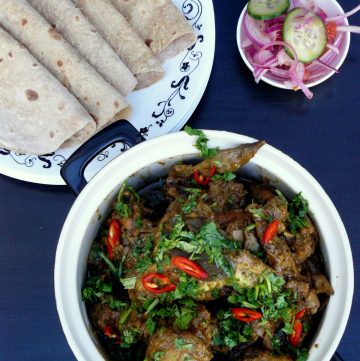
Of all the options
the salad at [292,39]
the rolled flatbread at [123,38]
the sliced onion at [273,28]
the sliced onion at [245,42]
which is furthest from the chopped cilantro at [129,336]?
the sliced onion at [273,28]

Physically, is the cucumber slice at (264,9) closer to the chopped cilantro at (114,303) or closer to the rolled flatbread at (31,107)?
the rolled flatbread at (31,107)

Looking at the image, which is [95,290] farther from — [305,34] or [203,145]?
[305,34]

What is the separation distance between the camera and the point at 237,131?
202cm

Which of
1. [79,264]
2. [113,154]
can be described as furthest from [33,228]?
[79,264]

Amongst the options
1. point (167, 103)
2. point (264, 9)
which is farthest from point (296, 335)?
point (264, 9)

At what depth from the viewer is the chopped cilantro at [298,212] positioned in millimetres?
1478

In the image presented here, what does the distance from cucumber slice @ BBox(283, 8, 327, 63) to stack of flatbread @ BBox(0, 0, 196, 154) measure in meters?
0.38

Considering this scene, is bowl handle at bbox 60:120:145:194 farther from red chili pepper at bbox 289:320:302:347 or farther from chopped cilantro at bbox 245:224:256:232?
red chili pepper at bbox 289:320:302:347

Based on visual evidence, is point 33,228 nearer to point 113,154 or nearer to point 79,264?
point 113,154

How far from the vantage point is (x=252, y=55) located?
2.08 meters

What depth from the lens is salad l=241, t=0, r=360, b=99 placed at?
1968mm

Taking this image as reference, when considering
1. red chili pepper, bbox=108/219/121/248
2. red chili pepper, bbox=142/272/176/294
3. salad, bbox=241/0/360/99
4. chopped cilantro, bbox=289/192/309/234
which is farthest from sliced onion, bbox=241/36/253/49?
red chili pepper, bbox=142/272/176/294

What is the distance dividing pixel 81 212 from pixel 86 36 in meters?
0.76

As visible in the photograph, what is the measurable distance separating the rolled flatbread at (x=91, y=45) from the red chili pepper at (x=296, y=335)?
3.25 ft
